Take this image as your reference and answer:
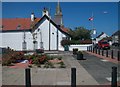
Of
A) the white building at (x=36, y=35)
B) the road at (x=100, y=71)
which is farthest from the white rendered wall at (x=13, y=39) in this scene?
the road at (x=100, y=71)

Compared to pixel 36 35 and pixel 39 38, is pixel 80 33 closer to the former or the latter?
pixel 39 38

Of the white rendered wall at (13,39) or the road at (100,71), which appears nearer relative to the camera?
the road at (100,71)

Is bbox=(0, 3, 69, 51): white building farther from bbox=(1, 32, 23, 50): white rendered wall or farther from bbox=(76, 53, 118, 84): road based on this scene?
bbox=(76, 53, 118, 84): road

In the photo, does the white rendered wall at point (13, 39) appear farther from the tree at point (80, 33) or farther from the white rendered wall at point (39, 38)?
the tree at point (80, 33)

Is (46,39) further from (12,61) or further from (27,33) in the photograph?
(12,61)

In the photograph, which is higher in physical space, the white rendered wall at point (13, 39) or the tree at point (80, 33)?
the tree at point (80, 33)

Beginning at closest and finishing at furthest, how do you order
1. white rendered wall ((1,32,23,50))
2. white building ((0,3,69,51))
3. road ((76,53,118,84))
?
1. road ((76,53,118,84))
2. white building ((0,3,69,51))
3. white rendered wall ((1,32,23,50))

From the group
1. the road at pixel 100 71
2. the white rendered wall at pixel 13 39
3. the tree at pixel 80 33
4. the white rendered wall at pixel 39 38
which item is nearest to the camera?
the road at pixel 100 71

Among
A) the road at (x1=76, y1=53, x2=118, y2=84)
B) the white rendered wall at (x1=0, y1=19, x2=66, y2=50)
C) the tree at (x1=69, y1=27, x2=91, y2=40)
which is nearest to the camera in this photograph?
the road at (x1=76, y1=53, x2=118, y2=84)

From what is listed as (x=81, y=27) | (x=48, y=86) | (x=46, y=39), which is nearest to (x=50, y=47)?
(x=46, y=39)

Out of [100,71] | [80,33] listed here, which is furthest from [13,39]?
[100,71]

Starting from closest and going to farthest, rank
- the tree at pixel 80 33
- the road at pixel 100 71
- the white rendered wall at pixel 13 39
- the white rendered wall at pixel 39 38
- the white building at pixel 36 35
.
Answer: the road at pixel 100 71 → the white building at pixel 36 35 → the white rendered wall at pixel 39 38 → the white rendered wall at pixel 13 39 → the tree at pixel 80 33

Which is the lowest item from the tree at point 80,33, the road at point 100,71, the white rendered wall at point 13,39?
the road at point 100,71

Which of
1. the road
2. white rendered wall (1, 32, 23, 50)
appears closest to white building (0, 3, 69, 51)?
white rendered wall (1, 32, 23, 50)
